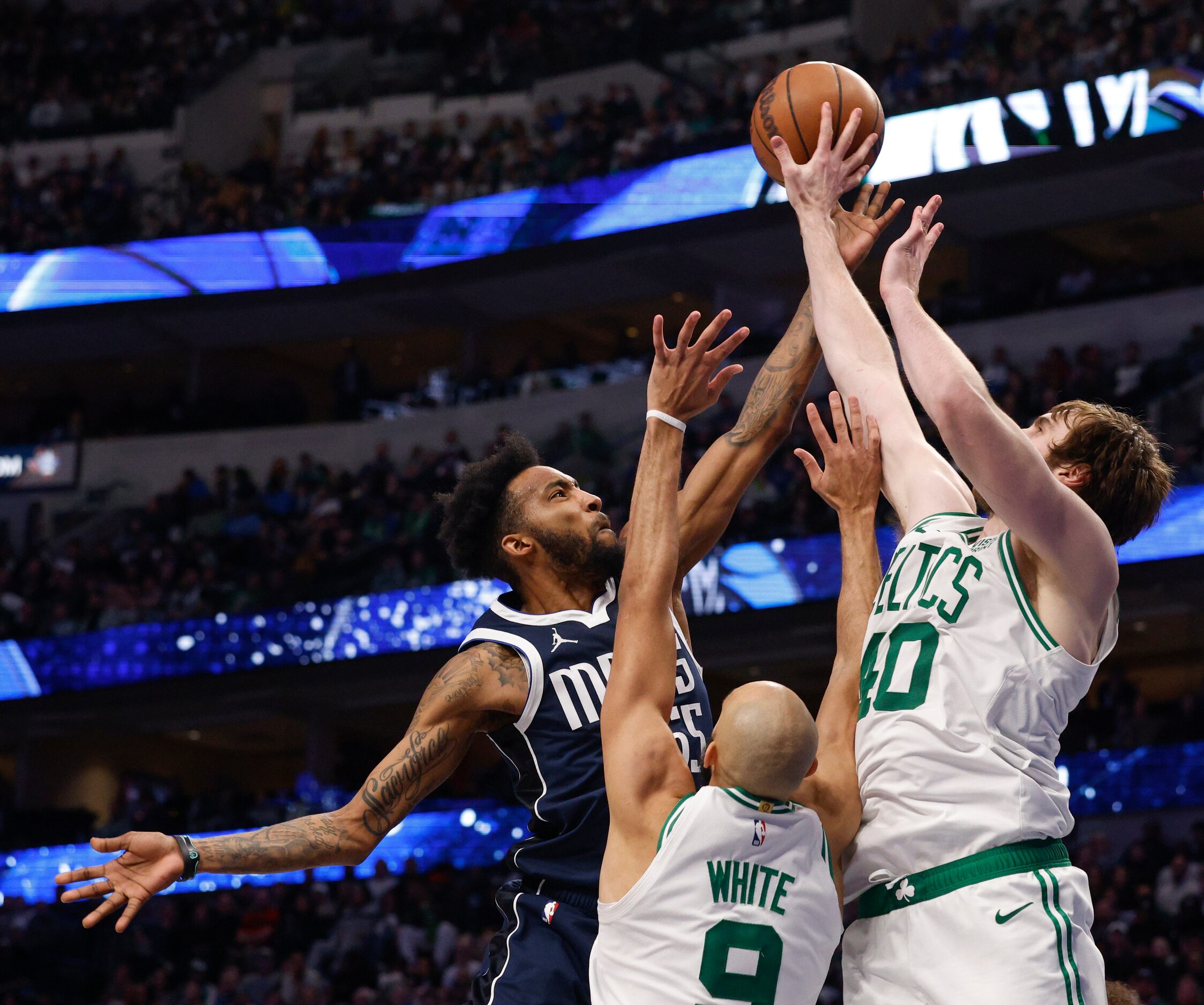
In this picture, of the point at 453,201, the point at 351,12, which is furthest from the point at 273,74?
the point at 453,201

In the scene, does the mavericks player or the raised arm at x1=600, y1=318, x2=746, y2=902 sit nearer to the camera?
the raised arm at x1=600, y1=318, x2=746, y2=902

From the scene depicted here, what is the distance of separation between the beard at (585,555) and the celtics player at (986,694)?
1.01 m

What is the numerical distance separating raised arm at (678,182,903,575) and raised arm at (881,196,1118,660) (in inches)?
45.7

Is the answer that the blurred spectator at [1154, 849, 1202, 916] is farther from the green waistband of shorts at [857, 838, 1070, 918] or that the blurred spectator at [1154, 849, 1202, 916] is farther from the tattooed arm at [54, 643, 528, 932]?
the green waistband of shorts at [857, 838, 1070, 918]

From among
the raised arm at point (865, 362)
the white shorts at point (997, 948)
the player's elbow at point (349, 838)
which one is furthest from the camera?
the player's elbow at point (349, 838)

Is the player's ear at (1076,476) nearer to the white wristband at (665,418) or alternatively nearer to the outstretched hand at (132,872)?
the white wristband at (665,418)

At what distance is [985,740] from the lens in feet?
9.88

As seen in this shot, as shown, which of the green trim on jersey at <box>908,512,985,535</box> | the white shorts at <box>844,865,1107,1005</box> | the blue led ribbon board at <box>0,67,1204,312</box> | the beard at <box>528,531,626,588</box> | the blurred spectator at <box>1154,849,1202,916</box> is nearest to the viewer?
the white shorts at <box>844,865,1107,1005</box>

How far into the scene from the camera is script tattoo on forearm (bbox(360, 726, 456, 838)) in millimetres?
3938

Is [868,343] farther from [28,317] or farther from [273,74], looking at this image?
[273,74]

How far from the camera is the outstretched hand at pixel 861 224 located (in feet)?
13.0

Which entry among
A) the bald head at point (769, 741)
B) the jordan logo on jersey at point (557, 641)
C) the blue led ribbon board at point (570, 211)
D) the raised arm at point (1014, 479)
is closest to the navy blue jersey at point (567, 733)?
the jordan logo on jersey at point (557, 641)

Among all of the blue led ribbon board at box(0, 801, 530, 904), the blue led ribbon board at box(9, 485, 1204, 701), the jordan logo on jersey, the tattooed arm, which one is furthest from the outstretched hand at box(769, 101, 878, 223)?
the blue led ribbon board at box(0, 801, 530, 904)

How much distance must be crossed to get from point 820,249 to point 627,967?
1848 millimetres
